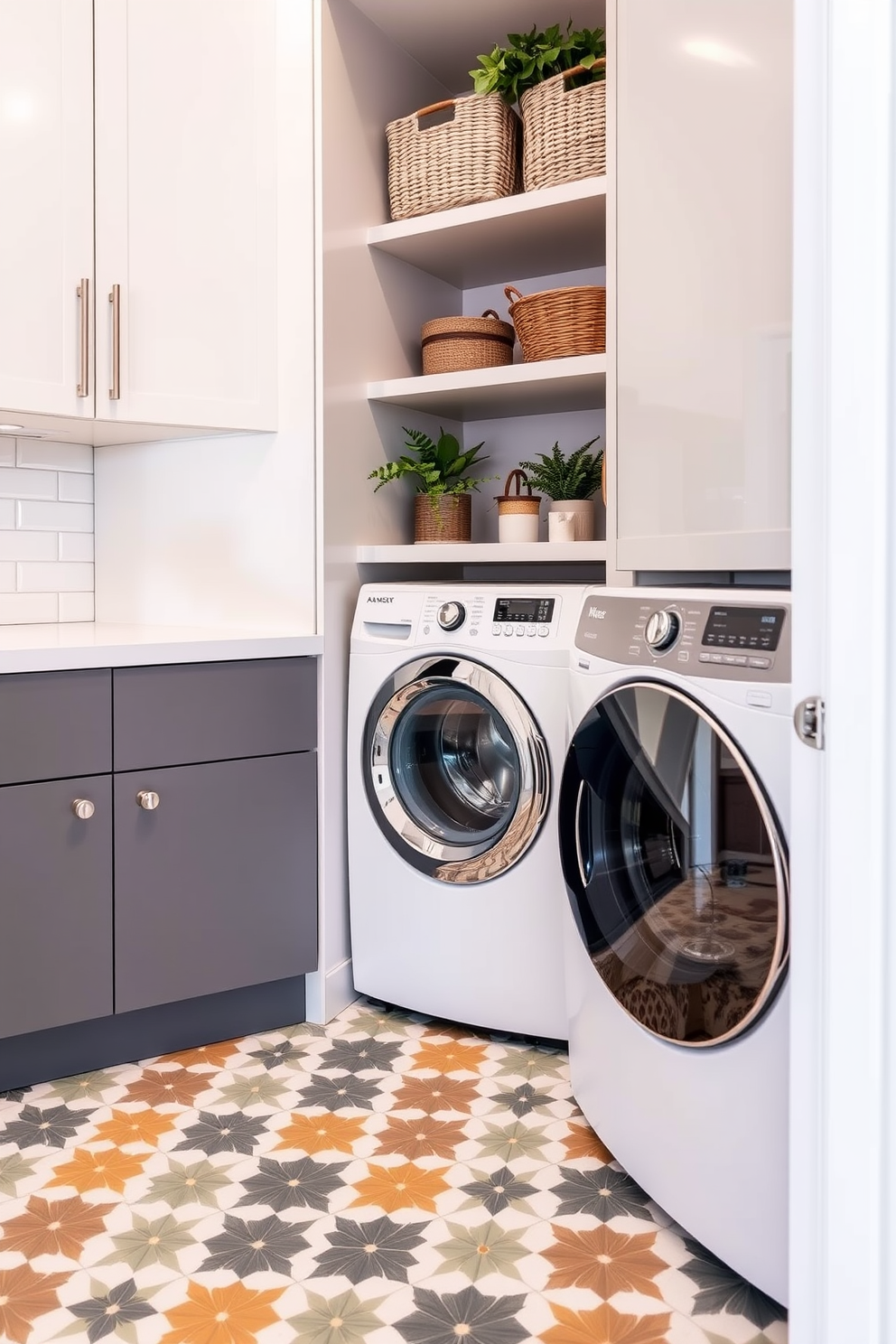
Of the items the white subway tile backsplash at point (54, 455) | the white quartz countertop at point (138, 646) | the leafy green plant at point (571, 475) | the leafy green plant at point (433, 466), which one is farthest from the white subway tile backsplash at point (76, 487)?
the leafy green plant at point (571, 475)

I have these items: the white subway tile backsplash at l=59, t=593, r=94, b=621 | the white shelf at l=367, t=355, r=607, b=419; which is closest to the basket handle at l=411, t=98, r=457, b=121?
the white shelf at l=367, t=355, r=607, b=419

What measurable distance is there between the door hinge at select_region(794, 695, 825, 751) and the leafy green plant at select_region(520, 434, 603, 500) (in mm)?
1504

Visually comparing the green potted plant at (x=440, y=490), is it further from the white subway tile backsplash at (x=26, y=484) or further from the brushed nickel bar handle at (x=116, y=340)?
the white subway tile backsplash at (x=26, y=484)

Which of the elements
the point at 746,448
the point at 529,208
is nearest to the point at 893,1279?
the point at 746,448

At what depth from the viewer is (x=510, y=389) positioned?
244 cm

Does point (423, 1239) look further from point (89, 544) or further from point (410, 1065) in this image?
point (89, 544)

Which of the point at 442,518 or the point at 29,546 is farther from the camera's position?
the point at 29,546

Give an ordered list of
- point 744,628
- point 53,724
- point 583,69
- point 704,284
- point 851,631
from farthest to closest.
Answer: point 583,69
point 53,724
point 704,284
point 744,628
point 851,631

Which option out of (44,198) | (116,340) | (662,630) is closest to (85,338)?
(116,340)

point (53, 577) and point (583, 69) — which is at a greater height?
point (583, 69)

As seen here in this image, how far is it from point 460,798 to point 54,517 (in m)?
1.31

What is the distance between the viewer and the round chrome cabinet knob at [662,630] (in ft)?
5.01

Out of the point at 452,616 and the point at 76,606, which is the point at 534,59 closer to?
the point at 452,616

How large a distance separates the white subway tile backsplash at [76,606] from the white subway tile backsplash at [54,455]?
→ 0.32 meters
